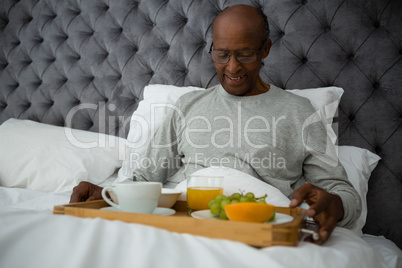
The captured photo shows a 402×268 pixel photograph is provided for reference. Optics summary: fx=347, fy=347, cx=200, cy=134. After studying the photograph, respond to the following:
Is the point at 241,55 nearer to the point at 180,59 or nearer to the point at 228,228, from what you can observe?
the point at 180,59

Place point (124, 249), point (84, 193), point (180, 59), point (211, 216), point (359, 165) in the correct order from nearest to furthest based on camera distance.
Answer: point (124, 249), point (211, 216), point (84, 193), point (359, 165), point (180, 59)

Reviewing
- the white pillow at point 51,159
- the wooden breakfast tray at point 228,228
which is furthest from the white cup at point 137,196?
the white pillow at point 51,159

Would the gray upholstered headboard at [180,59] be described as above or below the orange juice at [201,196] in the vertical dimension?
above

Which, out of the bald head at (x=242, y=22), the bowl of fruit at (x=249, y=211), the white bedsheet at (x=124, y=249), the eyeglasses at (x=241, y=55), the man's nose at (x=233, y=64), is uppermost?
the bald head at (x=242, y=22)

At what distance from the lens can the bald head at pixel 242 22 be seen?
116 cm

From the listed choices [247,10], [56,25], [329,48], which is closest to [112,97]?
[56,25]

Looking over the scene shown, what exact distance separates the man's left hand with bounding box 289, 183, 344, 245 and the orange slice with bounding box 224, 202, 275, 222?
69 millimetres

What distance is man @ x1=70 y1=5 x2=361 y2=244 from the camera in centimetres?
109

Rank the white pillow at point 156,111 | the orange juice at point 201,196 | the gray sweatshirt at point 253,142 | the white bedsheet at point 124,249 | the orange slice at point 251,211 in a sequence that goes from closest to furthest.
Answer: the white bedsheet at point 124,249 → the orange slice at point 251,211 → the orange juice at point 201,196 → the gray sweatshirt at point 253,142 → the white pillow at point 156,111

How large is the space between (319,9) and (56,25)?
56.1 inches

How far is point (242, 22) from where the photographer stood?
3.82 feet

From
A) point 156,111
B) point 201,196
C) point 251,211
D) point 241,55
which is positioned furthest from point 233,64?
point 251,211

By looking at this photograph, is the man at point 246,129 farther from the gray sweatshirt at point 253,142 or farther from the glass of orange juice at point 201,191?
the glass of orange juice at point 201,191

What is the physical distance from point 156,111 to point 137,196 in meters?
0.76
